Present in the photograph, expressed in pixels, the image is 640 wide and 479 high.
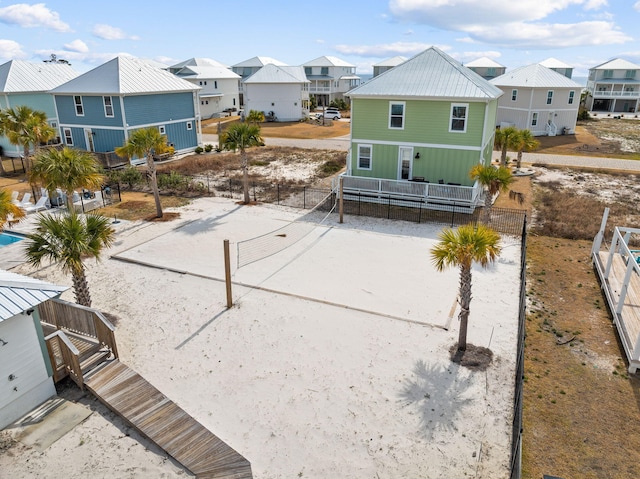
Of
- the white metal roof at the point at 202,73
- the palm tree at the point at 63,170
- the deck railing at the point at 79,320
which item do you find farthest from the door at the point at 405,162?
the white metal roof at the point at 202,73

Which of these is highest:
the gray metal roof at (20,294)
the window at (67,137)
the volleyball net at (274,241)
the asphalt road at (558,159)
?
the window at (67,137)

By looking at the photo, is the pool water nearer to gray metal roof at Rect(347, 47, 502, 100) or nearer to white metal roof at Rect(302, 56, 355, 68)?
gray metal roof at Rect(347, 47, 502, 100)

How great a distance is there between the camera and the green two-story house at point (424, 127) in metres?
23.4

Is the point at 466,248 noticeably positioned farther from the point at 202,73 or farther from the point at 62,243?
the point at 202,73

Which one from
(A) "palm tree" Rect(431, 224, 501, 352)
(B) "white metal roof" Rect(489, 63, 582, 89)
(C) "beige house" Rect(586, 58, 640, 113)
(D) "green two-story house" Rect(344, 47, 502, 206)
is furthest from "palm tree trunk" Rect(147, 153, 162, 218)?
(C) "beige house" Rect(586, 58, 640, 113)

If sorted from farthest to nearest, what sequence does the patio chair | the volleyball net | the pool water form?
1. the patio chair
2. the pool water
3. the volleyball net

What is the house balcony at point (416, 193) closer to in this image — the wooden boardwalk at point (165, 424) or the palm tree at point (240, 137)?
the palm tree at point (240, 137)

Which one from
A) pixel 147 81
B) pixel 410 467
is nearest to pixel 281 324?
pixel 410 467

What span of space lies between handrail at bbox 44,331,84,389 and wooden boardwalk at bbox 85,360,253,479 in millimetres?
338

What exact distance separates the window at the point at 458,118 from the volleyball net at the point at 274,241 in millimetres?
7689

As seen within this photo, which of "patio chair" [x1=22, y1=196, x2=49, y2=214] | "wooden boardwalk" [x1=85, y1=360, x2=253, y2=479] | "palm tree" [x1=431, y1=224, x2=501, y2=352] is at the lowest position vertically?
"wooden boardwalk" [x1=85, y1=360, x2=253, y2=479]

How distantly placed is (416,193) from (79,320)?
56.6 ft

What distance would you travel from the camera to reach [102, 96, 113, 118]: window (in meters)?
33.8

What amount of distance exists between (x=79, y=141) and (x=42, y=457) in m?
33.1
